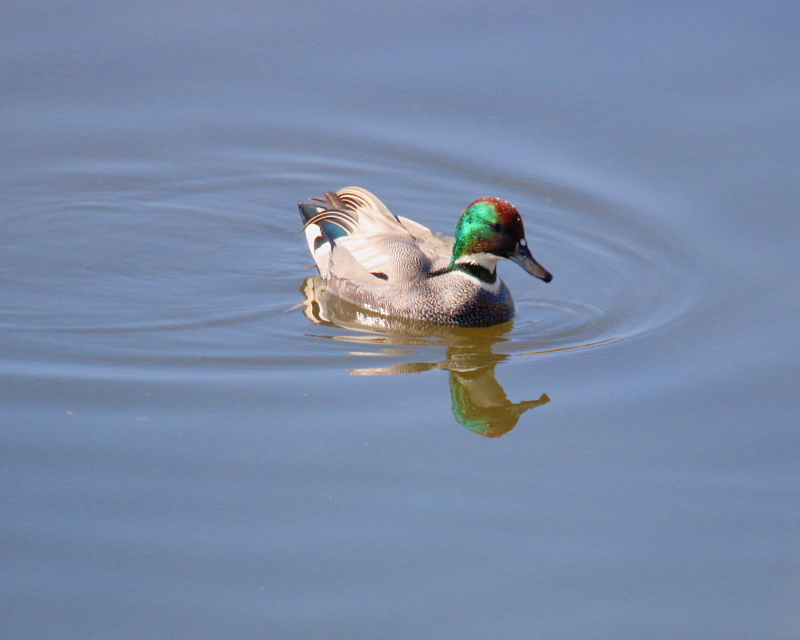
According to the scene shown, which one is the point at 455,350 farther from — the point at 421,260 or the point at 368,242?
the point at 368,242

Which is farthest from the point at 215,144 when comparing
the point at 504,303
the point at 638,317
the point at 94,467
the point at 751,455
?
the point at 751,455

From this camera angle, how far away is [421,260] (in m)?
10.2

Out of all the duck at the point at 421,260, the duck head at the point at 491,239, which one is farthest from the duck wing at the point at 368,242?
the duck head at the point at 491,239

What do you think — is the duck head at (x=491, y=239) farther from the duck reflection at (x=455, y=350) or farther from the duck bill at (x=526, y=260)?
the duck reflection at (x=455, y=350)

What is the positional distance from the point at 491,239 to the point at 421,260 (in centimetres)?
81

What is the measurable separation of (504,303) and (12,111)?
625 cm

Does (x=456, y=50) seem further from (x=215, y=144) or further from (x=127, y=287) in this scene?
(x=127, y=287)

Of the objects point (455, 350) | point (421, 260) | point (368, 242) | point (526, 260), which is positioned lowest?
point (455, 350)

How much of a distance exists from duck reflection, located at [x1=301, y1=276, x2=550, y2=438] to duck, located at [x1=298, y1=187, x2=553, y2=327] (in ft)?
0.38

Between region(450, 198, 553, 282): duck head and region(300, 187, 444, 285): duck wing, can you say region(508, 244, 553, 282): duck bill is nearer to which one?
region(450, 198, 553, 282): duck head

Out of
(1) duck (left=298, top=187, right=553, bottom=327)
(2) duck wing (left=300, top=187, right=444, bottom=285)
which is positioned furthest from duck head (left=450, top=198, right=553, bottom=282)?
(2) duck wing (left=300, top=187, right=444, bottom=285)

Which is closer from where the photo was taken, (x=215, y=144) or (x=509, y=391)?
(x=509, y=391)

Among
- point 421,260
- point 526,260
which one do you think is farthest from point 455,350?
Answer: point 421,260

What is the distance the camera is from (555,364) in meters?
8.73
